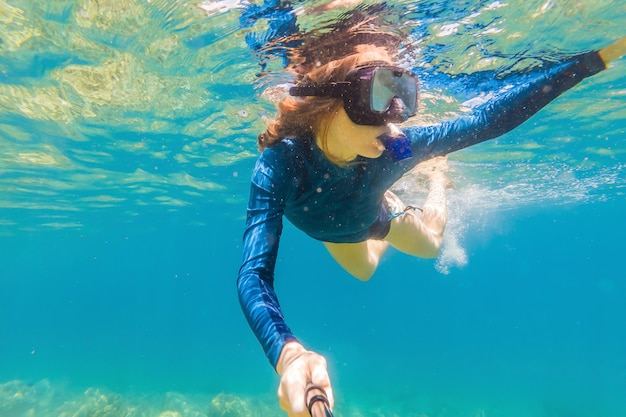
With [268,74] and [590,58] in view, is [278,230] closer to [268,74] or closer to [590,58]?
[590,58]

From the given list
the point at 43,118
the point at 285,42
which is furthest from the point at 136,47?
the point at 43,118

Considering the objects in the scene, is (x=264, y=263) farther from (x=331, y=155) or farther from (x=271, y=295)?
(x=331, y=155)

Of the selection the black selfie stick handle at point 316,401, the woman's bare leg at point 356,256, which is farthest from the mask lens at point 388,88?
the woman's bare leg at point 356,256

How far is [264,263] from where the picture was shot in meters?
2.69

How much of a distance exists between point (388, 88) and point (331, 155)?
870 mm

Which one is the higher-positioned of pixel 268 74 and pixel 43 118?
pixel 268 74

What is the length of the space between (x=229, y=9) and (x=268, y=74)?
2.26m

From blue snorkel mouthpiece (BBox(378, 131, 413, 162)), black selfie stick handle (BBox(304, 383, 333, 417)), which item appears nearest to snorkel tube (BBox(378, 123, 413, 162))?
blue snorkel mouthpiece (BBox(378, 131, 413, 162))

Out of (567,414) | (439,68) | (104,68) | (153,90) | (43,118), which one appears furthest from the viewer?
(567,414)

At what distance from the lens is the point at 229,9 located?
7.29 meters

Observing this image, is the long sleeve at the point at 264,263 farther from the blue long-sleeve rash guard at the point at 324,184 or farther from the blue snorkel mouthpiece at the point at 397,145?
the blue snorkel mouthpiece at the point at 397,145

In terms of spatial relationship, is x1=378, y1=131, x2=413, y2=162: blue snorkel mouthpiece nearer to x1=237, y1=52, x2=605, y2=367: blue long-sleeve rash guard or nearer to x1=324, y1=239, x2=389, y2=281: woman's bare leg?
x1=237, y1=52, x2=605, y2=367: blue long-sleeve rash guard

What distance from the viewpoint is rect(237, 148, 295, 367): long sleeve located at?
86.7 inches

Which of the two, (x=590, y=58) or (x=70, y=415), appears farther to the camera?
(x=70, y=415)
